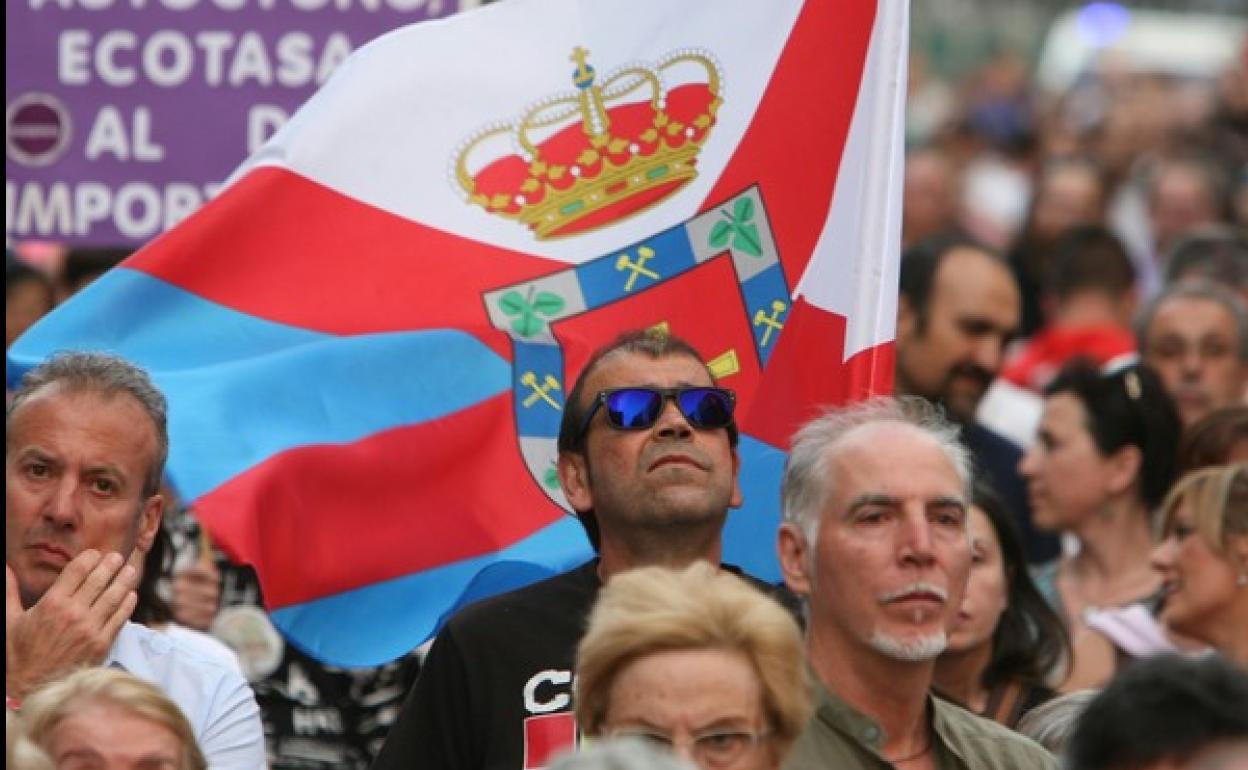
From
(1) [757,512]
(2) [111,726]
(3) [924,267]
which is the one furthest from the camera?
(3) [924,267]

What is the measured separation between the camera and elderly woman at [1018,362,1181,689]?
9789 millimetres

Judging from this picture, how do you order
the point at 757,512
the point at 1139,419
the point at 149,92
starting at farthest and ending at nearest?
1. the point at 1139,419
2. the point at 149,92
3. the point at 757,512

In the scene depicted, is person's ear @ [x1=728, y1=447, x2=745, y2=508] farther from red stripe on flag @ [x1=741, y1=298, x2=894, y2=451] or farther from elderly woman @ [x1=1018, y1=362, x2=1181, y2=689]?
elderly woman @ [x1=1018, y1=362, x2=1181, y2=689]

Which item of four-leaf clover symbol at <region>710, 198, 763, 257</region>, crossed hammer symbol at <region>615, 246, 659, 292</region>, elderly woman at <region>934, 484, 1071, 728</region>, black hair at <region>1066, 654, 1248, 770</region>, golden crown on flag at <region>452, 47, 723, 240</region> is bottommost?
elderly woman at <region>934, 484, 1071, 728</region>

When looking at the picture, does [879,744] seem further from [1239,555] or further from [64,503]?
[1239,555]

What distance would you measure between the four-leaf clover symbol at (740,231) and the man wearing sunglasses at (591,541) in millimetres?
707

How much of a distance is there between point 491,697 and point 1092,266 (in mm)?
7051

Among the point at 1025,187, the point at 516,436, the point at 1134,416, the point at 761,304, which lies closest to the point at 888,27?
the point at 761,304

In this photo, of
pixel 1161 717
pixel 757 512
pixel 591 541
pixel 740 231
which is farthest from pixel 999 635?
pixel 1161 717

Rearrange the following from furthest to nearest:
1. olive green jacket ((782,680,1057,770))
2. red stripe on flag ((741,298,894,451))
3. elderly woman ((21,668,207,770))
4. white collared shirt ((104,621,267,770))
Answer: red stripe on flag ((741,298,894,451)), white collared shirt ((104,621,267,770)), olive green jacket ((782,680,1057,770)), elderly woman ((21,668,207,770))

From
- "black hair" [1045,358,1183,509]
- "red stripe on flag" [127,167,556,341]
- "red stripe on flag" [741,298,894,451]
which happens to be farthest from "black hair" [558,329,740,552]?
"black hair" [1045,358,1183,509]

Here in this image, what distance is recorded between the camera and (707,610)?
5.56m

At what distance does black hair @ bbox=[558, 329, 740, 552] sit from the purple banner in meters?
2.47

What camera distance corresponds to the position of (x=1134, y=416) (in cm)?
987
